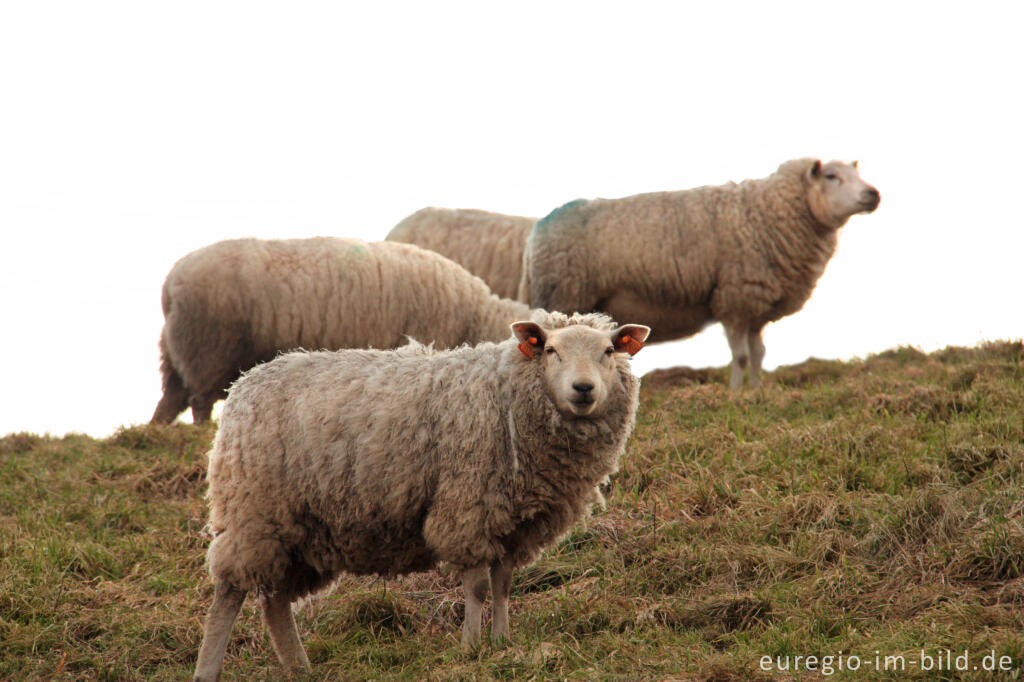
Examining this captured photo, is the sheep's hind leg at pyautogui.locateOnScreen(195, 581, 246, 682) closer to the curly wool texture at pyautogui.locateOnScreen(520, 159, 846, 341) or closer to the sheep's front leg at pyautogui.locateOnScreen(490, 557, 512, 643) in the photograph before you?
the sheep's front leg at pyautogui.locateOnScreen(490, 557, 512, 643)

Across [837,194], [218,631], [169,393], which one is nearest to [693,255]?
[837,194]

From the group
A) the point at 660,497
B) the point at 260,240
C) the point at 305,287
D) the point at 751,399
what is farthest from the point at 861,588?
the point at 260,240

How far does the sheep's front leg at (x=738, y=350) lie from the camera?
430 inches

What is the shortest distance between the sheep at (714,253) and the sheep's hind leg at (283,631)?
638 centimetres

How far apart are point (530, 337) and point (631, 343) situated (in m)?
0.55

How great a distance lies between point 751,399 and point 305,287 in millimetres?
4226

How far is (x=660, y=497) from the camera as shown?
7141mm

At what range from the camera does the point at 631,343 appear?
5.60 metres

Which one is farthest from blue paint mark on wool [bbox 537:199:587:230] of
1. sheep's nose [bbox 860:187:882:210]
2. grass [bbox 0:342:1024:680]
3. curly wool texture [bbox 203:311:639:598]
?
curly wool texture [bbox 203:311:639:598]

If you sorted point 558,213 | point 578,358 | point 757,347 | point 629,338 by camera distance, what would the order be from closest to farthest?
point 578,358 → point 629,338 → point 757,347 → point 558,213

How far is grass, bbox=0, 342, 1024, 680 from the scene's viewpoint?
505 centimetres

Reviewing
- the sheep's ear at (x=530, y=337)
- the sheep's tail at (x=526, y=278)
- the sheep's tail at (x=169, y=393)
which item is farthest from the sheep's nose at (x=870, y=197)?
the sheep's tail at (x=169, y=393)

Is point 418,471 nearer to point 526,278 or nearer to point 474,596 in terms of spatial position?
point 474,596

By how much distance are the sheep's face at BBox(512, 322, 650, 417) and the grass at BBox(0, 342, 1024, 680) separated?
116 centimetres
